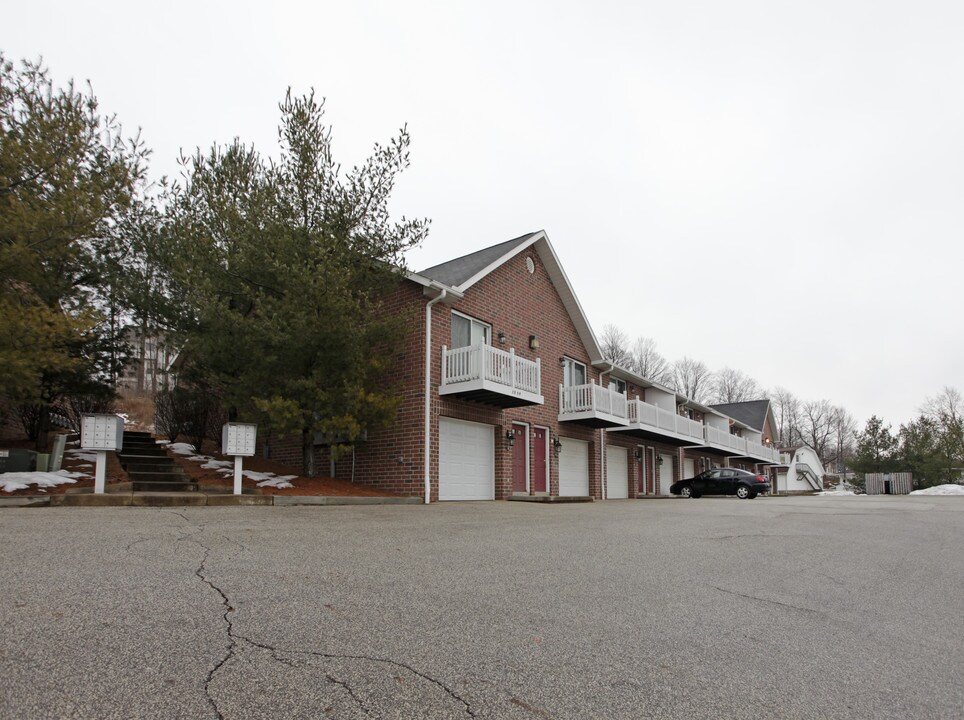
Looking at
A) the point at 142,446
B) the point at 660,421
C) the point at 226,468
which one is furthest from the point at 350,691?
the point at 660,421

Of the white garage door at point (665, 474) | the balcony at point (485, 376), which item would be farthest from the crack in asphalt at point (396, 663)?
the white garage door at point (665, 474)

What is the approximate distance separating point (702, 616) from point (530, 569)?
1.68 metres

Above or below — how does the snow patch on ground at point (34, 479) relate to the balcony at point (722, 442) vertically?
below

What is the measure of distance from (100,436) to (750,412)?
46966 mm

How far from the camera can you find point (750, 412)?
49.9 m

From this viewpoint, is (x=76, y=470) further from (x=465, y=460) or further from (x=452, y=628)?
(x=452, y=628)

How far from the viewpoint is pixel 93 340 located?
14297 millimetres

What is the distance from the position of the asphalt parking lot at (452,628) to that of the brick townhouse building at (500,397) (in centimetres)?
835

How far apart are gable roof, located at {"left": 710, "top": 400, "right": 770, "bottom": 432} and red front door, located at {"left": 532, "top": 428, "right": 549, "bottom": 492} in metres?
32.1

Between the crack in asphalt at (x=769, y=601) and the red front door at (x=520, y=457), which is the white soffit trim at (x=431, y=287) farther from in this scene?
the crack in asphalt at (x=769, y=601)

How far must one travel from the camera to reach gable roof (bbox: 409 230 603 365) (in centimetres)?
1733

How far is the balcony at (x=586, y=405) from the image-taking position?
20.5 m

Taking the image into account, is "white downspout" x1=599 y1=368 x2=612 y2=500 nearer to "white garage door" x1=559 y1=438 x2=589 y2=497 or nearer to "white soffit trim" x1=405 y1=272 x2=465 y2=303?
"white garage door" x1=559 y1=438 x2=589 y2=497

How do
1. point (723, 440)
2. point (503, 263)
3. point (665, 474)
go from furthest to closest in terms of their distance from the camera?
point (723, 440), point (665, 474), point (503, 263)
